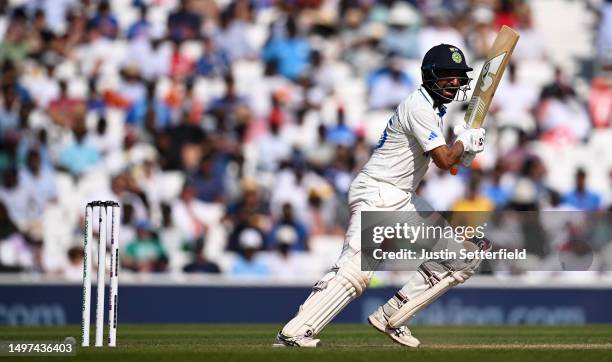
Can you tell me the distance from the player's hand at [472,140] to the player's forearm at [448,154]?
0.10 ft

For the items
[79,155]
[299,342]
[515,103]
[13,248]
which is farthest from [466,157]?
[515,103]

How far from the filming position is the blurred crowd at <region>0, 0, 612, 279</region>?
545 inches

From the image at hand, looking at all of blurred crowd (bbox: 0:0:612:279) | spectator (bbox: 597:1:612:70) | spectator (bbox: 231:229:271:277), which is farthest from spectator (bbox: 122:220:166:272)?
spectator (bbox: 597:1:612:70)

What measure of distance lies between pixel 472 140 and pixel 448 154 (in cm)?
17

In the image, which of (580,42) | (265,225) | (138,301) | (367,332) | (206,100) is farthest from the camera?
(580,42)

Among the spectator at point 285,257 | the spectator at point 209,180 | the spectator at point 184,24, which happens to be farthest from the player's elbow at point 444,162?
the spectator at point 184,24

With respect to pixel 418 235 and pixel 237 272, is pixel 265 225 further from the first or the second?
pixel 418 235

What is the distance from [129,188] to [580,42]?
6824 mm

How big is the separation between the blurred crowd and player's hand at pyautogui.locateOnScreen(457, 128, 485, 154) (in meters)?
6.14

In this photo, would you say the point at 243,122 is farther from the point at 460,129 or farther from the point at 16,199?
the point at 460,129

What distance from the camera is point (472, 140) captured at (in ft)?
25.1

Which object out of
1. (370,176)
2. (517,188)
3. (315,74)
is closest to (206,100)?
(315,74)

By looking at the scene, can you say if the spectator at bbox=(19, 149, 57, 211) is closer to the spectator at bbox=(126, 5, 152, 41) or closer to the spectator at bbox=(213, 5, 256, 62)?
the spectator at bbox=(126, 5, 152, 41)

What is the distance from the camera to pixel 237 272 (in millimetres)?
13633
